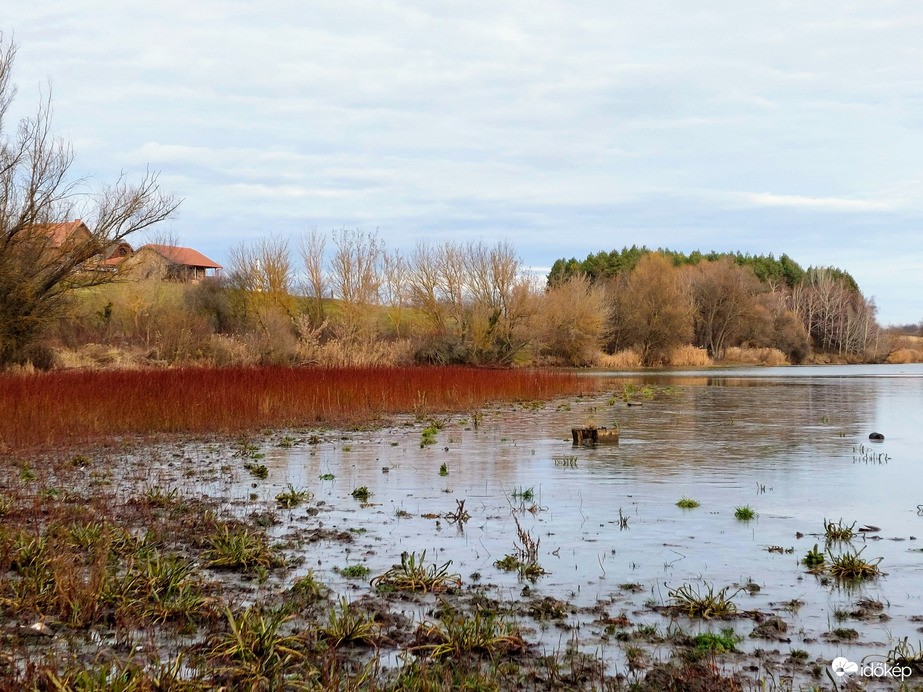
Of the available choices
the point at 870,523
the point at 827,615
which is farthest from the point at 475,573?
the point at 870,523

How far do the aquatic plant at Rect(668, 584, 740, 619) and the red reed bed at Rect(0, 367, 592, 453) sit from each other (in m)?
10.8

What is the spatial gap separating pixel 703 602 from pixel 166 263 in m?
54.6

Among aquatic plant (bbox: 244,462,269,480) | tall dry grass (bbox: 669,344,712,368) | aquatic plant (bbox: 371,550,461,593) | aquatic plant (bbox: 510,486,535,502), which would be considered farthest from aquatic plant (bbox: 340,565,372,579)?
tall dry grass (bbox: 669,344,712,368)

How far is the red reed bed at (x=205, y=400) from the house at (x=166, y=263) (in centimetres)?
782

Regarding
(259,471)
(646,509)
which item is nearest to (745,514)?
(646,509)

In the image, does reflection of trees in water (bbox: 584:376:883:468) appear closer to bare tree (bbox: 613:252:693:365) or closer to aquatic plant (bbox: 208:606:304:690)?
aquatic plant (bbox: 208:606:304:690)

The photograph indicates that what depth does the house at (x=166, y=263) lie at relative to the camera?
88.6 ft

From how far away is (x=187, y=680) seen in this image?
149 inches

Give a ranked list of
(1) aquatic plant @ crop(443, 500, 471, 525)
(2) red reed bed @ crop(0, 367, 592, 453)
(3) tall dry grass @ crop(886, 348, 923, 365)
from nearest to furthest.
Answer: (1) aquatic plant @ crop(443, 500, 471, 525)
(2) red reed bed @ crop(0, 367, 592, 453)
(3) tall dry grass @ crop(886, 348, 923, 365)

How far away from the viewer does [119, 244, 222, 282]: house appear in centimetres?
2701

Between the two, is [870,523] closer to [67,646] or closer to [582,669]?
[582,669]

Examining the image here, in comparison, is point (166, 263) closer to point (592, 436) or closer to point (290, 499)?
point (592, 436)

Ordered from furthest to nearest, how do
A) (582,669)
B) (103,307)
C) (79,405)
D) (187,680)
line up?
(103,307)
(79,405)
(582,669)
(187,680)

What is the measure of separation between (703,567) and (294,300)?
44530mm
